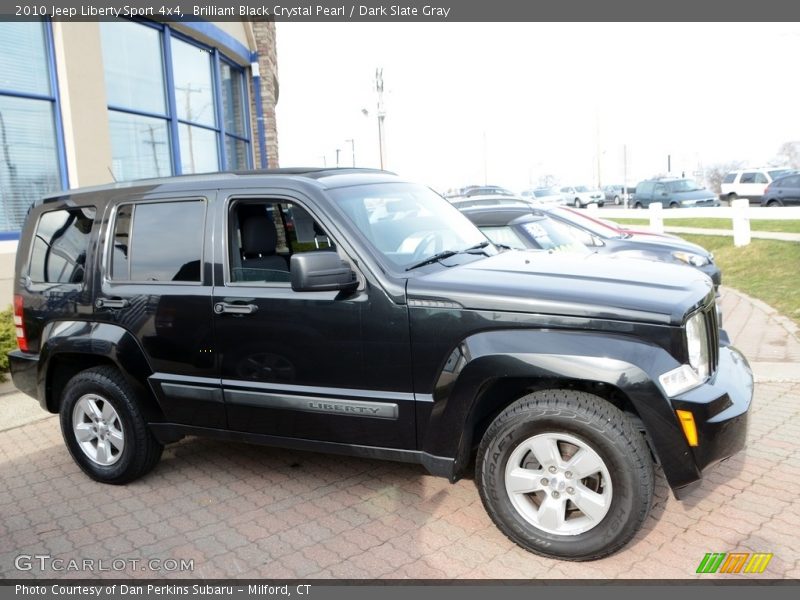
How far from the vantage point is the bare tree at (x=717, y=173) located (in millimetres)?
60516

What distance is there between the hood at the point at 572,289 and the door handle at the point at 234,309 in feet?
3.30

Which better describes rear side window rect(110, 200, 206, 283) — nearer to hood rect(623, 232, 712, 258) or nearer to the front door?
the front door

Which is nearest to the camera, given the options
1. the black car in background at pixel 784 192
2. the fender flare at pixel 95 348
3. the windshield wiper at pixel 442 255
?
the windshield wiper at pixel 442 255

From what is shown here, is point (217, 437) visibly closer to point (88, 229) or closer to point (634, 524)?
point (88, 229)

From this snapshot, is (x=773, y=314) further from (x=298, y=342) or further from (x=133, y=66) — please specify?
(x=133, y=66)

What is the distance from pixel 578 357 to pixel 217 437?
2357mm

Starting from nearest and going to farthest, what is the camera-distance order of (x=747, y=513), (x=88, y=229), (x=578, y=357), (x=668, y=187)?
1. (x=578, y=357)
2. (x=747, y=513)
3. (x=88, y=229)
4. (x=668, y=187)

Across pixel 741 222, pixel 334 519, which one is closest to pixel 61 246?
pixel 334 519

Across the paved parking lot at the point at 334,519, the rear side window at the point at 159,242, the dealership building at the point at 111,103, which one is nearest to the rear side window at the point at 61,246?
the rear side window at the point at 159,242

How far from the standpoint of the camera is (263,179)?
4129mm

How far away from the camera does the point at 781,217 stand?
18906 mm

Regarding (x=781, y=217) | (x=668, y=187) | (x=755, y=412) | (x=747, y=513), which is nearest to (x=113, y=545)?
(x=747, y=513)

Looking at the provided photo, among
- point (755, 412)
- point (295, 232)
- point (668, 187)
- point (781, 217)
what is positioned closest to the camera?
point (295, 232)

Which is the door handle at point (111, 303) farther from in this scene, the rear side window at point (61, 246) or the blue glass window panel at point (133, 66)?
the blue glass window panel at point (133, 66)
